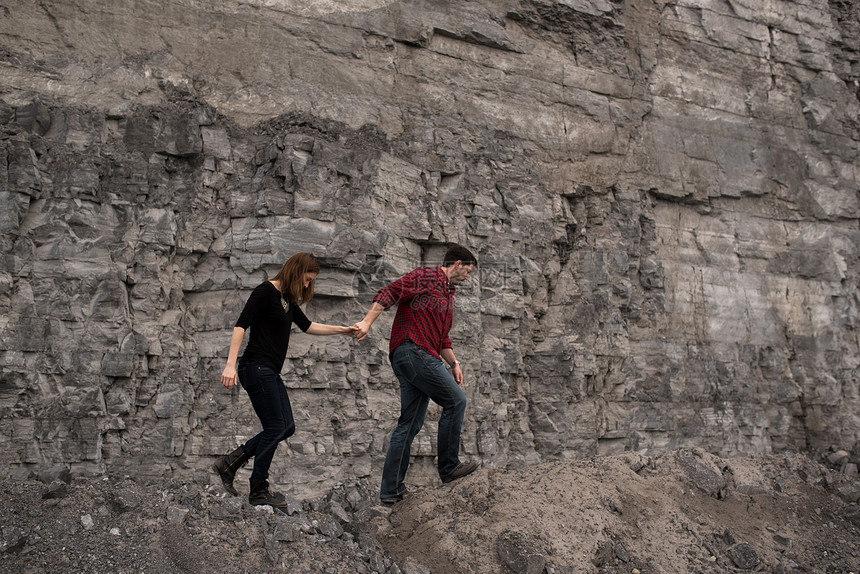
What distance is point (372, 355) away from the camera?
22.2 ft

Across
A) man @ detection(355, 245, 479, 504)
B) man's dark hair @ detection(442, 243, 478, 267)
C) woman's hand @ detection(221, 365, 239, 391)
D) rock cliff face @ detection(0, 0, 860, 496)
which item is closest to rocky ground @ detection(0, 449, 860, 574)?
man @ detection(355, 245, 479, 504)

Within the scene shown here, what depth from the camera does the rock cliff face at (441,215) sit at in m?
6.15

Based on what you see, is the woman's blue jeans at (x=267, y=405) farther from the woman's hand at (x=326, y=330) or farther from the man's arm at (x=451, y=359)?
the man's arm at (x=451, y=359)

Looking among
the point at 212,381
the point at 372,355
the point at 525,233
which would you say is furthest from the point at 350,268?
the point at 525,233

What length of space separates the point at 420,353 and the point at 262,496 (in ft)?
4.82

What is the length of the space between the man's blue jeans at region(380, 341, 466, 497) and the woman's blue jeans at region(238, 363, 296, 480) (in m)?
0.80

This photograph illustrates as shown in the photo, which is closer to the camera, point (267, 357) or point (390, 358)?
point (267, 357)

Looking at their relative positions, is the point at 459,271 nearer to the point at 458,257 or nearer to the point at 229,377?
the point at 458,257

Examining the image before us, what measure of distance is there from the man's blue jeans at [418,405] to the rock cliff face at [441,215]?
129 centimetres

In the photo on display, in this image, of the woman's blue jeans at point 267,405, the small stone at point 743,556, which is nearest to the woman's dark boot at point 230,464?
the woman's blue jeans at point 267,405

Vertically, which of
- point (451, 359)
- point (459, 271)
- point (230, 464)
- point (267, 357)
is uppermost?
point (459, 271)

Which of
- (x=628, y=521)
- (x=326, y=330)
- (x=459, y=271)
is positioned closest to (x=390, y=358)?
(x=326, y=330)

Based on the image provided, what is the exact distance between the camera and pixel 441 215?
7.38 m

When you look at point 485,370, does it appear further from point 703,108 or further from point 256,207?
point 703,108
